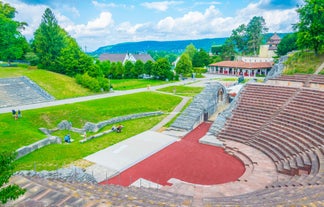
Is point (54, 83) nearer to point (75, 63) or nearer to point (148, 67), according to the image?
point (75, 63)

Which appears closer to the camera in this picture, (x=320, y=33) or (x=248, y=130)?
(x=248, y=130)

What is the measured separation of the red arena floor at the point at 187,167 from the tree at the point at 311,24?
2042cm

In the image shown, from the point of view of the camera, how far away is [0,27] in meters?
38.4

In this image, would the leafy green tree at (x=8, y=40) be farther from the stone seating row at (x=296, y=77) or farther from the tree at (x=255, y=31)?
the tree at (x=255, y=31)

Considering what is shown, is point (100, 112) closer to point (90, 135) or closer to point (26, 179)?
point (90, 135)

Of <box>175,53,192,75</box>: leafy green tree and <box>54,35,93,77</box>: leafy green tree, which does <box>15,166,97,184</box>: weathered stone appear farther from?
<box>175,53,192,75</box>: leafy green tree

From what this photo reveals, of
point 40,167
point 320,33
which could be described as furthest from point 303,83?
point 40,167

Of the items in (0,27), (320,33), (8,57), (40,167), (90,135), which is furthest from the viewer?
(8,57)

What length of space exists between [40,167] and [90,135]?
665cm

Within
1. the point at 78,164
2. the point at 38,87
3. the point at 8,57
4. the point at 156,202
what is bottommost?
the point at 78,164

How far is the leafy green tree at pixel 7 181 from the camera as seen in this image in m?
6.45

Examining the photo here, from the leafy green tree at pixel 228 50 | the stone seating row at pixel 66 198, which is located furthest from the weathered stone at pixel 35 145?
the leafy green tree at pixel 228 50

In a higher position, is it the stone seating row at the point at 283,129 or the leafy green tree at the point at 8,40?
the leafy green tree at the point at 8,40

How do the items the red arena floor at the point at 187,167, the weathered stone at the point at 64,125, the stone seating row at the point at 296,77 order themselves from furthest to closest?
the stone seating row at the point at 296,77
the weathered stone at the point at 64,125
the red arena floor at the point at 187,167
